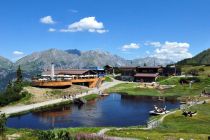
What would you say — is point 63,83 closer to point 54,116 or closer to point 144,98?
point 144,98

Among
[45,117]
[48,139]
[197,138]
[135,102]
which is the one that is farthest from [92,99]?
[48,139]

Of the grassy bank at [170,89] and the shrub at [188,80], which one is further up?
the shrub at [188,80]

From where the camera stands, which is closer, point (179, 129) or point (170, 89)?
point (179, 129)

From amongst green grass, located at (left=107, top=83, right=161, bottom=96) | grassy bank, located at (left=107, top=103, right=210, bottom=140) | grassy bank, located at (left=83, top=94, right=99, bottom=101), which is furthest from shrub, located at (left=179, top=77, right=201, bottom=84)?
grassy bank, located at (left=107, top=103, right=210, bottom=140)

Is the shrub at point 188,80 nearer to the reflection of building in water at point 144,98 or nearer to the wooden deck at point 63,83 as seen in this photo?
the reflection of building in water at point 144,98

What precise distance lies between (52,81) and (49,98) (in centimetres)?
1493

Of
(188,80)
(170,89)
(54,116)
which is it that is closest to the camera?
(54,116)


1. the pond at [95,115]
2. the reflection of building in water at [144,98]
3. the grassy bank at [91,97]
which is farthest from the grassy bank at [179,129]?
the grassy bank at [91,97]

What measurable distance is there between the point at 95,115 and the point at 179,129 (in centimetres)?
3450

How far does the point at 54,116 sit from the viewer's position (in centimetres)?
9962

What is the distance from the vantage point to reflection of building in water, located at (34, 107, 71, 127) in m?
92.4

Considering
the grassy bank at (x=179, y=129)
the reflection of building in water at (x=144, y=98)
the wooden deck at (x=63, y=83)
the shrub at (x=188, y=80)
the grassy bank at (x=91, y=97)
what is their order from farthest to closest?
the shrub at (x=188, y=80) < the reflection of building in water at (x=144, y=98) < the wooden deck at (x=63, y=83) < the grassy bank at (x=91, y=97) < the grassy bank at (x=179, y=129)

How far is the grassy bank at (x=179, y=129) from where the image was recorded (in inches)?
2339

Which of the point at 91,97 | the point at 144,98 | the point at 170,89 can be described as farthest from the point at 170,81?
the point at 91,97
